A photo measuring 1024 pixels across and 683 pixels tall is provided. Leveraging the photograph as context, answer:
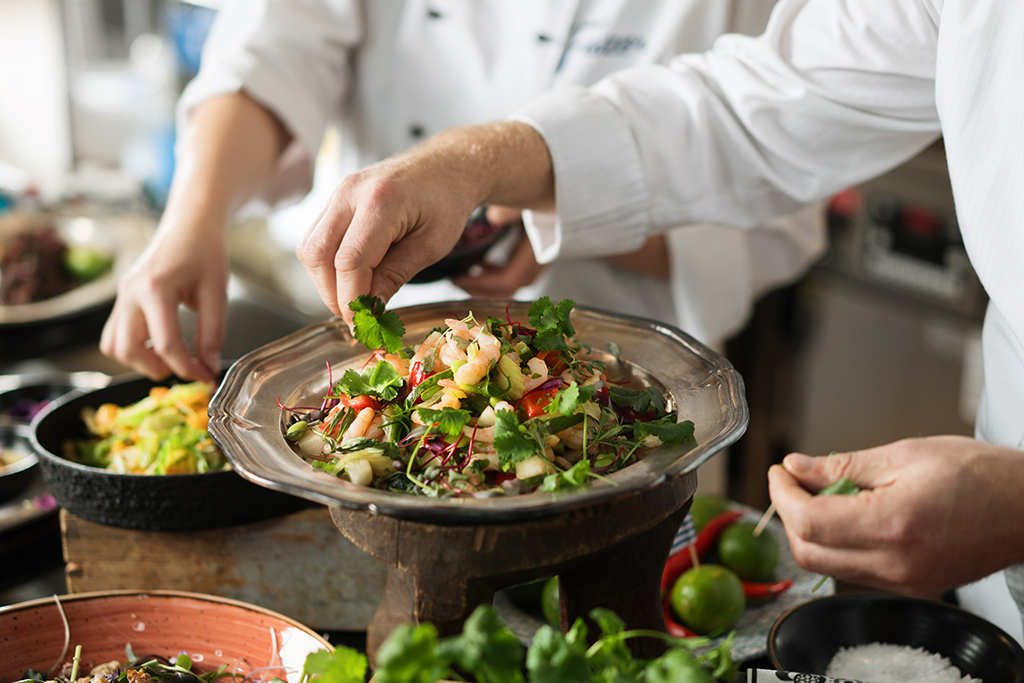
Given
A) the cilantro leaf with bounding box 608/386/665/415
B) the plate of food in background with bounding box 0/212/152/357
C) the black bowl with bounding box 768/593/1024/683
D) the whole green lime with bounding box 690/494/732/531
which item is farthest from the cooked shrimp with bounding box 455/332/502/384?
the plate of food in background with bounding box 0/212/152/357

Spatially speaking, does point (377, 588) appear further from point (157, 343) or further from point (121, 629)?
point (157, 343)

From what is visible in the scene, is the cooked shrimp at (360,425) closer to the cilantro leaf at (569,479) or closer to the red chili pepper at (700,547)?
the cilantro leaf at (569,479)

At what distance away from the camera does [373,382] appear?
2.79 feet

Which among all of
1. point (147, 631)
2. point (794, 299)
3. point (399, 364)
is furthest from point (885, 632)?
point (794, 299)

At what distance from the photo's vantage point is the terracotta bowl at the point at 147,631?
88 centimetres

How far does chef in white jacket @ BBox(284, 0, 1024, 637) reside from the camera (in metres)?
0.71

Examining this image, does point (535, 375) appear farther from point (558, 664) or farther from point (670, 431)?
point (558, 664)

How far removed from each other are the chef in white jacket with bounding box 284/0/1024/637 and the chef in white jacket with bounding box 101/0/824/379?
38cm

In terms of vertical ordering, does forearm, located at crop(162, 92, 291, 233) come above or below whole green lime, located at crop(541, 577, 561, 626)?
above

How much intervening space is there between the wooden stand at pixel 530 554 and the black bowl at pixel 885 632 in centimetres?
15

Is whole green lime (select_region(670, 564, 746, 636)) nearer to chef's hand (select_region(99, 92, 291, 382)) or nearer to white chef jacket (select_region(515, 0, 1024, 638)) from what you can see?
white chef jacket (select_region(515, 0, 1024, 638))

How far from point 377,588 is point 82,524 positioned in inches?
15.3

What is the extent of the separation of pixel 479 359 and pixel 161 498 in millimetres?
476

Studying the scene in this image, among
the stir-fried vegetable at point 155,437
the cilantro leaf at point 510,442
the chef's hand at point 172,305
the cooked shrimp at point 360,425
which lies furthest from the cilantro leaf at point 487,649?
the chef's hand at point 172,305
